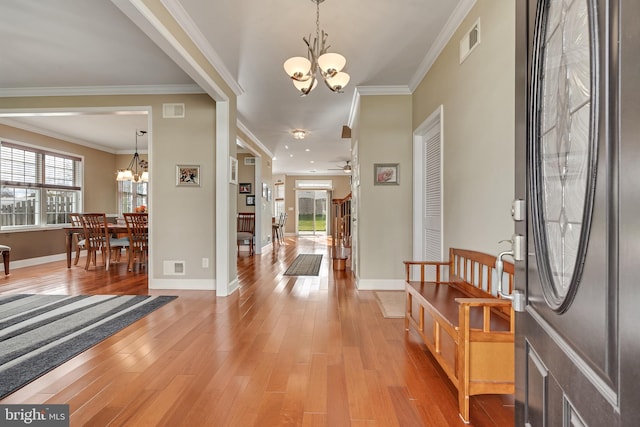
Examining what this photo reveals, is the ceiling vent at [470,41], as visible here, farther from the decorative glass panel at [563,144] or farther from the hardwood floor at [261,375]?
the hardwood floor at [261,375]

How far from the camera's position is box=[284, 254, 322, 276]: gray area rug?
5379 mm

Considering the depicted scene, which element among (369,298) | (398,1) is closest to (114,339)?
(369,298)

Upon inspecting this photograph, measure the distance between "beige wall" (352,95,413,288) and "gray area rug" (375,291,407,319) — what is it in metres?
0.28

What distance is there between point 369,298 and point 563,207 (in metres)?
3.33

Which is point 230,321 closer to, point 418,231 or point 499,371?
point 499,371

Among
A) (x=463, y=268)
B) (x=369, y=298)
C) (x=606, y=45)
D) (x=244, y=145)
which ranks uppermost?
(x=244, y=145)

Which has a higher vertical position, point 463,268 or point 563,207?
point 563,207

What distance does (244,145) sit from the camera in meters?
6.60

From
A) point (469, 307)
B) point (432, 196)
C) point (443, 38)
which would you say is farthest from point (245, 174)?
point (469, 307)

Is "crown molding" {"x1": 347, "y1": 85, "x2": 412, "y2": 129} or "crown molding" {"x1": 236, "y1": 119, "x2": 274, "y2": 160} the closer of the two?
"crown molding" {"x1": 347, "y1": 85, "x2": 412, "y2": 129}

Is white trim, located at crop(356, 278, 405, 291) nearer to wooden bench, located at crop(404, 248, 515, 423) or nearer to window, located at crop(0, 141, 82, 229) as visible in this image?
wooden bench, located at crop(404, 248, 515, 423)

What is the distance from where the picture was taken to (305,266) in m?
6.05

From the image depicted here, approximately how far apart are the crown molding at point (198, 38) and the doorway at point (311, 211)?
9.37 m

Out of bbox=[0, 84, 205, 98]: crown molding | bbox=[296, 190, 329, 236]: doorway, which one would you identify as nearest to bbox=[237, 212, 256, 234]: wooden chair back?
bbox=[0, 84, 205, 98]: crown molding
